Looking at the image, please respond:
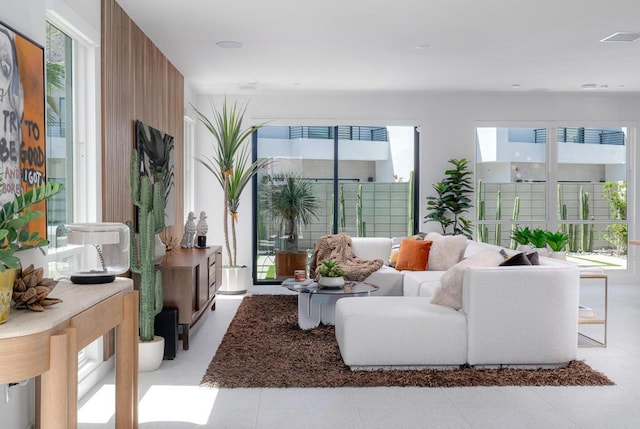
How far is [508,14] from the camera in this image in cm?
450

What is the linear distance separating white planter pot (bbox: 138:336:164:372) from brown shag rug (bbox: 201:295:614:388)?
39 centimetres

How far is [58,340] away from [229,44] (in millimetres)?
4042

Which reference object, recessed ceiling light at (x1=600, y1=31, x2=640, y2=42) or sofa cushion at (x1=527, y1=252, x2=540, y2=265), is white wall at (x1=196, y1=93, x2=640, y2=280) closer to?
recessed ceiling light at (x1=600, y1=31, x2=640, y2=42)

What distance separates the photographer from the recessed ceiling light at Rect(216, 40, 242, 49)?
17.4 feet

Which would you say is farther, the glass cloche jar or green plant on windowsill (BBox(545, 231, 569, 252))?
→ green plant on windowsill (BBox(545, 231, 569, 252))

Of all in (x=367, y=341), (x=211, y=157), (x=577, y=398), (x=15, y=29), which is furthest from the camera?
(x=211, y=157)

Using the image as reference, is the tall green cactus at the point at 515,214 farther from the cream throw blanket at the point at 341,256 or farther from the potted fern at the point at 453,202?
the cream throw blanket at the point at 341,256

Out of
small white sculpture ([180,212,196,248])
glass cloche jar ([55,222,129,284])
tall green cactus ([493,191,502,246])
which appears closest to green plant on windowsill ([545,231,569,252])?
tall green cactus ([493,191,502,246])

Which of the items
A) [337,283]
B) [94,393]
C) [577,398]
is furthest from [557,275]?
[94,393]

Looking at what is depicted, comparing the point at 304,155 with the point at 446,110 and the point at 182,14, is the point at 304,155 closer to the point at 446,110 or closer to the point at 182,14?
the point at 446,110

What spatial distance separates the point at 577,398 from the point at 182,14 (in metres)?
3.88

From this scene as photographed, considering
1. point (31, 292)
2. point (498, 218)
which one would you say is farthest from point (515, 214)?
point (31, 292)

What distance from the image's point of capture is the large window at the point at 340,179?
8.18 meters

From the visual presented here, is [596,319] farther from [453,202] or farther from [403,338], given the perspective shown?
[453,202]
